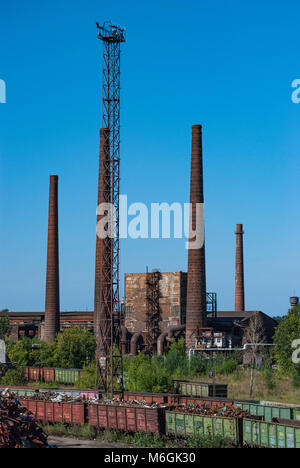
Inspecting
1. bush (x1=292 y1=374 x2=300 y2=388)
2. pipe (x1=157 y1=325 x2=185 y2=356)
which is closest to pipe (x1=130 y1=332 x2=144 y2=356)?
pipe (x1=157 y1=325 x2=185 y2=356)

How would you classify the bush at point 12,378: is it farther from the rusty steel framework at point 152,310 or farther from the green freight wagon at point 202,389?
the rusty steel framework at point 152,310

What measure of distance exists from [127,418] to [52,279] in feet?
125

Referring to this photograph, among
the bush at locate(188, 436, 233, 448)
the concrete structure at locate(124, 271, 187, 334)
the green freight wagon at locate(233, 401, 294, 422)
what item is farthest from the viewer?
the concrete structure at locate(124, 271, 187, 334)

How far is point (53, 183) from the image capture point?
6562 centimetres

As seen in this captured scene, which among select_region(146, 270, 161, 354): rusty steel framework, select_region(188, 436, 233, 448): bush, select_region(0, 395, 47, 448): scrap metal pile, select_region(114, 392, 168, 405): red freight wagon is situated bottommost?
select_region(188, 436, 233, 448): bush

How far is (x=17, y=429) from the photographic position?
73.6 feet

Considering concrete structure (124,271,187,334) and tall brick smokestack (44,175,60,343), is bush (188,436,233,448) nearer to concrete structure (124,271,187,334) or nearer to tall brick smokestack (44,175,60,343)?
concrete structure (124,271,187,334)

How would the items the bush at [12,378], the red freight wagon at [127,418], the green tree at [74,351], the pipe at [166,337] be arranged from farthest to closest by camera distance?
the pipe at [166,337], the green tree at [74,351], the bush at [12,378], the red freight wagon at [127,418]

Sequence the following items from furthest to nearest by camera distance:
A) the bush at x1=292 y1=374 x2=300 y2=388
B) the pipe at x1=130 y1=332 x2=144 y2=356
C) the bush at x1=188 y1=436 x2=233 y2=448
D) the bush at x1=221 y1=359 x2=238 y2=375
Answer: the pipe at x1=130 y1=332 x2=144 y2=356, the bush at x1=221 y1=359 x2=238 y2=375, the bush at x1=292 y1=374 x2=300 y2=388, the bush at x1=188 y1=436 x2=233 y2=448

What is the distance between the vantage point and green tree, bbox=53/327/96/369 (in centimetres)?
5716

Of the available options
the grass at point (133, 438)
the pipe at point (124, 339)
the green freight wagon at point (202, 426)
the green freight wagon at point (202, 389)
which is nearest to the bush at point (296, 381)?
the green freight wagon at point (202, 389)

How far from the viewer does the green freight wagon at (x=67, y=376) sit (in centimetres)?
4816

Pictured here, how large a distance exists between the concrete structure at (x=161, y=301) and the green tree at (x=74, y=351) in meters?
8.62

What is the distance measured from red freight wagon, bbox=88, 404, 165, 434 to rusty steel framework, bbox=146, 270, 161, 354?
3575 cm
